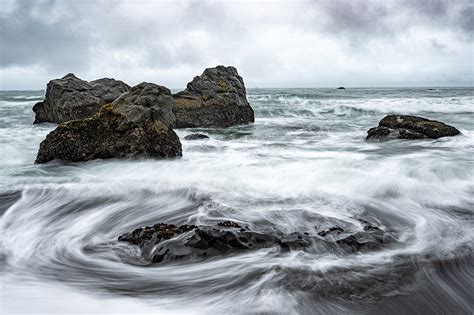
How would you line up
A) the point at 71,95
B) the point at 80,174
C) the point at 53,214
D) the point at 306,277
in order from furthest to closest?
the point at 71,95
the point at 80,174
the point at 53,214
the point at 306,277

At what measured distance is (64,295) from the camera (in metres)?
3.67

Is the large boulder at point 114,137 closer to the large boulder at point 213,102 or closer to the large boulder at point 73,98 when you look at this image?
the large boulder at point 213,102

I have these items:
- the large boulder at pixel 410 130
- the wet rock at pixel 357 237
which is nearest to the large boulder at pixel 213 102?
the large boulder at pixel 410 130

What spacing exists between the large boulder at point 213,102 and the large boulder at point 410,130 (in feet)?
23.9

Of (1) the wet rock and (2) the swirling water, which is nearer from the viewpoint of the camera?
(2) the swirling water

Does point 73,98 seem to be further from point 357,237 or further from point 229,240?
point 357,237

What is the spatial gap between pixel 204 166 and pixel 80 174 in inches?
99.1

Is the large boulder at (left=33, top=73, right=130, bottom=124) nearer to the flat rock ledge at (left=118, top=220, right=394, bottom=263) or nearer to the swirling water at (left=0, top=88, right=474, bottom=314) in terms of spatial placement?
the swirling water at (left=0, top=88, right=474, bottom=314)

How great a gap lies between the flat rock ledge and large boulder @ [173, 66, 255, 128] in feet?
43.1

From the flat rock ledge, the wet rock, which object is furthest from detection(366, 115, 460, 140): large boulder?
the flat rock ledge

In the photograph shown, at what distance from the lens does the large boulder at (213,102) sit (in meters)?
17.7

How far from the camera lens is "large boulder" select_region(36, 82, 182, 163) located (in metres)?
9.12

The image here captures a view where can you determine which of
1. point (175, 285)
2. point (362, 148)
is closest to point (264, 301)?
point (175, 285)

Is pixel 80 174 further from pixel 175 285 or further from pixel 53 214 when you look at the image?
pixel 175 285
